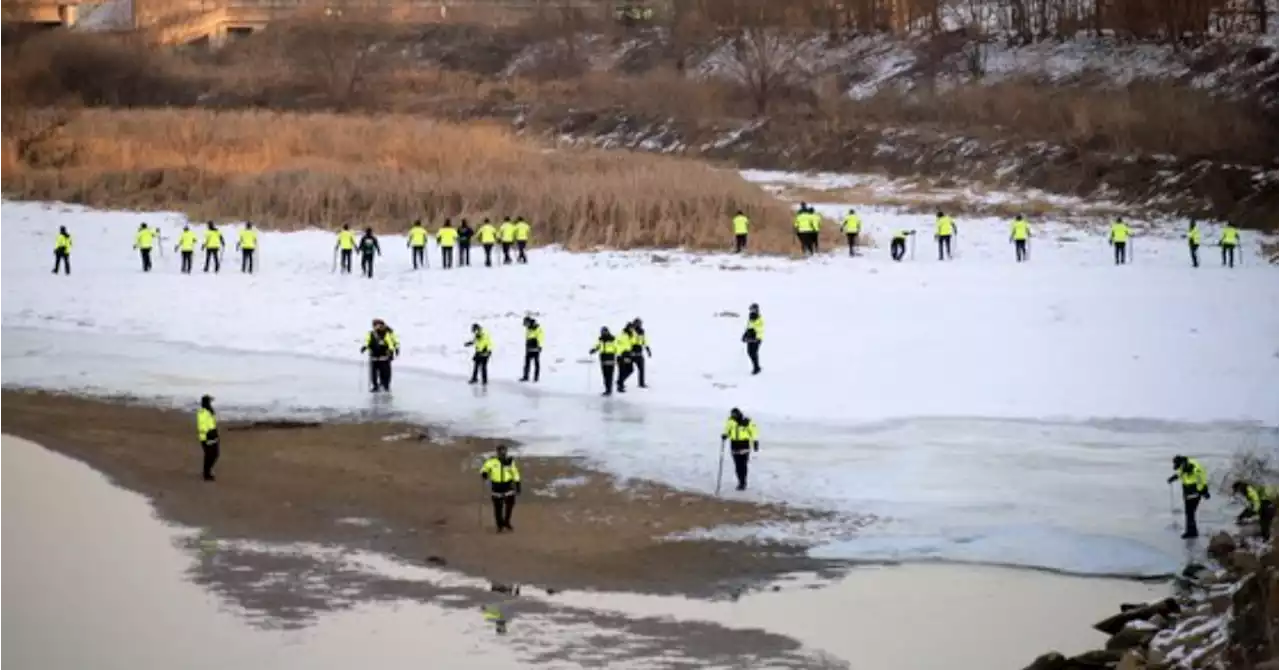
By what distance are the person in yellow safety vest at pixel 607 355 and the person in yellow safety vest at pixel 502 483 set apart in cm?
675

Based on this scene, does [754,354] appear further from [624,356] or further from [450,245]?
[450,245]

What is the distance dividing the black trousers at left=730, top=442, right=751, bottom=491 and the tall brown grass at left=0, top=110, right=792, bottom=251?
17.8m

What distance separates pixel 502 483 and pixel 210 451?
446 cm

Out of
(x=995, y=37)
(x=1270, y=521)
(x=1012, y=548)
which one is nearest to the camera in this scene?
(x=1270, y=521)

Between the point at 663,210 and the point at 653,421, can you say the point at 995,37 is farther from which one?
the point at 653,421

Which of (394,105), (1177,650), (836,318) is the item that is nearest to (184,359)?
(836,318)

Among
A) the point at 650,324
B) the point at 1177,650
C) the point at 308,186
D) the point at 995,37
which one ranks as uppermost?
the point at 995,37

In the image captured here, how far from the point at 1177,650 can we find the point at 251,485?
11683mm

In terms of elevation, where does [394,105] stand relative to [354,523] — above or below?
above

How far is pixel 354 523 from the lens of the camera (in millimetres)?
21156

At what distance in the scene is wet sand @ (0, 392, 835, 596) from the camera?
766 inches

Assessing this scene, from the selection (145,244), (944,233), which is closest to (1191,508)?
(944,233)

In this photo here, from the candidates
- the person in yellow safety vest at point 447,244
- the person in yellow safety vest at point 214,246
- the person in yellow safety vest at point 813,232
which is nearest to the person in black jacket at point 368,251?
the person in yellow safety vest at point 447,244

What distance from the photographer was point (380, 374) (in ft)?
92.6
